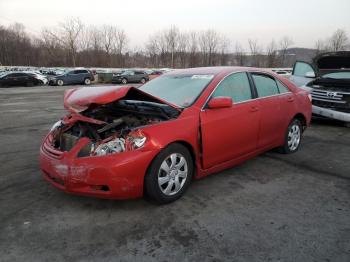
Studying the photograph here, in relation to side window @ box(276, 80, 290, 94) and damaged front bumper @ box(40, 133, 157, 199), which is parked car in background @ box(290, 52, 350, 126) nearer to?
side window @ box(276, 80, 290, 94)

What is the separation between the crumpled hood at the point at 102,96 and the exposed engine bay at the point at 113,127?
0.27 ft

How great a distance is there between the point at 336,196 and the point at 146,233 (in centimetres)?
232

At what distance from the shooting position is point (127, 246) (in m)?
2.85

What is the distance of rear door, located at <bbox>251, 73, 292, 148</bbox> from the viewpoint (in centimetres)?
476

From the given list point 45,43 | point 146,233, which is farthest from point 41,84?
point 45,43

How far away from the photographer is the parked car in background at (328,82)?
766 cm

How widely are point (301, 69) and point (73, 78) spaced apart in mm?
27361

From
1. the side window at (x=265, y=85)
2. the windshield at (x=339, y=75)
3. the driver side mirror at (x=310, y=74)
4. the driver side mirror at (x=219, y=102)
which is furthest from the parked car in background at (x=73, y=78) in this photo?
the driver side mirror at (x=219, y=102)

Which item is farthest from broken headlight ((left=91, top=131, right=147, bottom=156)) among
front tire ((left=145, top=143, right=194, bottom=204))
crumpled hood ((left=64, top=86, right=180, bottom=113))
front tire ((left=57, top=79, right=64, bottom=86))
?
front tire ((left=57, top=79, right=64, bottom=86))

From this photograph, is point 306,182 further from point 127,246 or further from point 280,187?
point 127,246

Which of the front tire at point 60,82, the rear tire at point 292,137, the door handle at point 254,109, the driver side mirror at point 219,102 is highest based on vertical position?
the driver side mirror at point 219,102

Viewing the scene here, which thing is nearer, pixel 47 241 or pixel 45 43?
pixel 47 241

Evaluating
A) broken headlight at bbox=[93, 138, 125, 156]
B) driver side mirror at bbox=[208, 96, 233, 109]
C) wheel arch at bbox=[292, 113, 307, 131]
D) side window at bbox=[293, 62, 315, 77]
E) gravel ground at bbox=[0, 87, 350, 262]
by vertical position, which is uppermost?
side window at bbox=[293, 62, 315, 77]

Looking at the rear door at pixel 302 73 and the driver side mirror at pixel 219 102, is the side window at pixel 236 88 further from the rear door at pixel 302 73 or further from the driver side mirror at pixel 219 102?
the rear door at pixel 302 73
